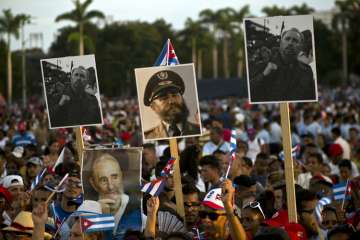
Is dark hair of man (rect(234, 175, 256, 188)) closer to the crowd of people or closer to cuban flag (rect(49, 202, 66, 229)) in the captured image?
the crowd of people

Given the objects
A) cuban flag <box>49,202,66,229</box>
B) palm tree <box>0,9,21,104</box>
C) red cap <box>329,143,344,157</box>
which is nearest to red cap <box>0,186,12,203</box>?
cuban flag <box>49,202,66,229</box>

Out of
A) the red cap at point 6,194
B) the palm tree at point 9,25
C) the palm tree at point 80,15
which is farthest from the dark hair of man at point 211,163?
the palm tree at point 9,25

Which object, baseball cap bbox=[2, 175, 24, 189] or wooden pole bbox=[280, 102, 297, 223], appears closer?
wooden pole bbox=[280, 102, 297, 223]

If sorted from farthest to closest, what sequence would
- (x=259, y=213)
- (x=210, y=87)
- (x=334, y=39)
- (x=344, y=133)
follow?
1. (x=334, y=39)
2. (x=210, y=87)
3. (x=344, y=133)
4. (x=259, y=213)

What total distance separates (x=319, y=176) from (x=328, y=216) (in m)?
3.16

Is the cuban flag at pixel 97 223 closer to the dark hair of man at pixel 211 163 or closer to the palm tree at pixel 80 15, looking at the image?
the dark hair of man at pixel 211 163

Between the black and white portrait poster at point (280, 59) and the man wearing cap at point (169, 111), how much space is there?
84 cm

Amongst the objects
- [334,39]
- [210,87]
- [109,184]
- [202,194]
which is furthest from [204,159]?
[334,39]

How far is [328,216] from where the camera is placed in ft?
25.6

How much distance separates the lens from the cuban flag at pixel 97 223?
7059mm

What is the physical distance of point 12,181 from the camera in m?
10.1

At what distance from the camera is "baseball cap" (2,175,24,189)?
32.4ft

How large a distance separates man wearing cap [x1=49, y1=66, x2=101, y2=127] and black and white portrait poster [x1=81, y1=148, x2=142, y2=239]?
997 millimetres

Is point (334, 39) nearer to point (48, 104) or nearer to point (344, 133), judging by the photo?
point (344, 133)
